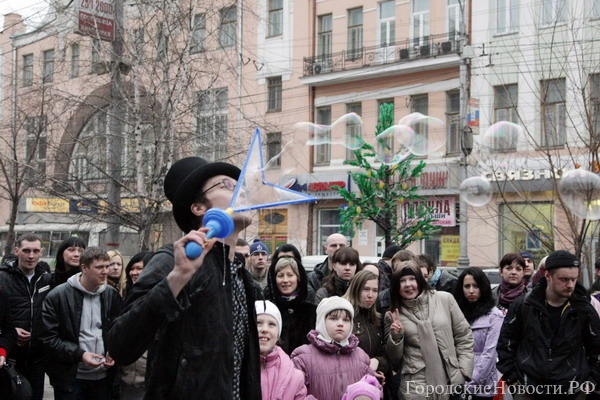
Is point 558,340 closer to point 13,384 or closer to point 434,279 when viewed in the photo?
point 434,279

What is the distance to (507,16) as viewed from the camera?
77.6 feet

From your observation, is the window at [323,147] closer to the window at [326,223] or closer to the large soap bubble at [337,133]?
the window at [326,223]

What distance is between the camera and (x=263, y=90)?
29.3m

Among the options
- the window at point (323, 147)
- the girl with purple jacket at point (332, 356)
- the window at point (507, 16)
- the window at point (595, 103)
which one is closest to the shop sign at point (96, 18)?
the girl with purple jacket at point (332, 356)

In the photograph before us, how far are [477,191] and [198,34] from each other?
617 cm

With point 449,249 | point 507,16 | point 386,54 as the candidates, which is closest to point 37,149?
point 449,249

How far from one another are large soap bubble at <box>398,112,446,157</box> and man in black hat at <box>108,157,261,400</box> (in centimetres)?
1047

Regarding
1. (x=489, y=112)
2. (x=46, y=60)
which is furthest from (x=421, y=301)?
(x=489, y=112)

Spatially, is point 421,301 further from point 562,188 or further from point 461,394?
point 562,188

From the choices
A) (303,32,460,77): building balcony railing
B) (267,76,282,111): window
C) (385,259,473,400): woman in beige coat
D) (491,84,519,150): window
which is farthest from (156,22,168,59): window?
(267,76,282,111): window

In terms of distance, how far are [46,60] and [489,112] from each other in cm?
1522

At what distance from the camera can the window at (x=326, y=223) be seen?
2814cm

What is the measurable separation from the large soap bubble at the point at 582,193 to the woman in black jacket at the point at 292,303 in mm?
4921

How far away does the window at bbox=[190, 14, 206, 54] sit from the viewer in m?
10.9
